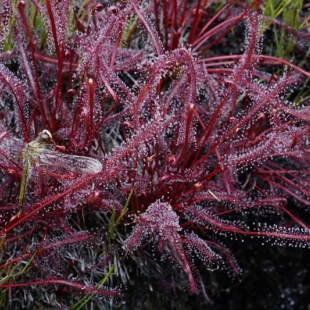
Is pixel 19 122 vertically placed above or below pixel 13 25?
below

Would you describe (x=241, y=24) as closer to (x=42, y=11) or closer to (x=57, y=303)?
(x=42, y=11)

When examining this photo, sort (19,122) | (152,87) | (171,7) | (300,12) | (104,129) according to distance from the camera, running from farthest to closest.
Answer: (300,12) → (171,7) → (104,129) → (19,122) → (152,87)

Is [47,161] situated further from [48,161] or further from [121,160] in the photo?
[121,160]

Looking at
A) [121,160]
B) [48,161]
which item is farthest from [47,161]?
[121,160]

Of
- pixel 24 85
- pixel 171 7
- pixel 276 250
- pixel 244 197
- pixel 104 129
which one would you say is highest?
pixel 171 7

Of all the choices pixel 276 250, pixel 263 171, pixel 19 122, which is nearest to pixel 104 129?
pixel 19 122
